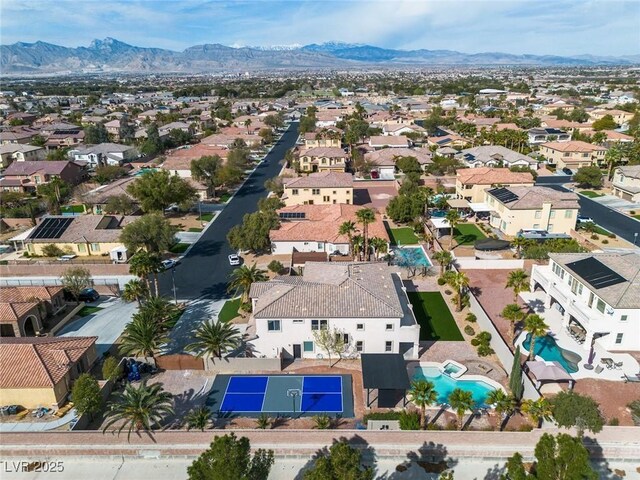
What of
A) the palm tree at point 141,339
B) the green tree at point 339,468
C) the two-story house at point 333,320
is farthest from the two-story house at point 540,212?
the green tree at point 339,468

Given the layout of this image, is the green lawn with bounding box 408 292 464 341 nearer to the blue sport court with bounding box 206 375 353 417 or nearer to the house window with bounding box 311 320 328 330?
the house window with bounding box 311 320 328 330

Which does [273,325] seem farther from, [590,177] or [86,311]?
[590,177]

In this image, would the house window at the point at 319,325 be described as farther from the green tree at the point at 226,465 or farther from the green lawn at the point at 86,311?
the green lawn at the point at 86,311

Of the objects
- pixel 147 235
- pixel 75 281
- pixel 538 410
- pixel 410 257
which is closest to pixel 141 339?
pixel 75 281

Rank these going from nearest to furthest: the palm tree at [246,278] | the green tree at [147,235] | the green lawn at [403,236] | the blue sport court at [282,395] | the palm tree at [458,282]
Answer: the blue sport court at [282,395], the palm tree at [458,282], the palm tree at [246,278], the green tree at [147,235], the green lawn at [403,236]

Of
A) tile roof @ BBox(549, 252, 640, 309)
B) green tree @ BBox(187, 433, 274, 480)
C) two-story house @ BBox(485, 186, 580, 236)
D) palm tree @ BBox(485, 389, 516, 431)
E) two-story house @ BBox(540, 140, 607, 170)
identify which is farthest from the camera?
two-story house @ BBox(540, 140, 607, 170)

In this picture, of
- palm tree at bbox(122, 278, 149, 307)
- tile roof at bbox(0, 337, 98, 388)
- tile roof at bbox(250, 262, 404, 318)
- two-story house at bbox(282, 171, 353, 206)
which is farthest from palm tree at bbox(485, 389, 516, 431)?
two-story house at bbox(282, 171, 353, 206)
